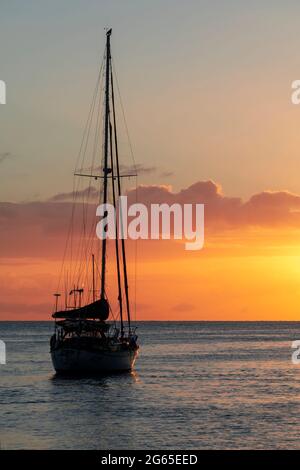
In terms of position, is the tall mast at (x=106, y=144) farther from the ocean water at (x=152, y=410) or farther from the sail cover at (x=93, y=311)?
the ocean water at (x=152, y=410)

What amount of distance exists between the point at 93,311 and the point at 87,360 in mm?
4212

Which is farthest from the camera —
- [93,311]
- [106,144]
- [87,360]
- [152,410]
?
[106,144]

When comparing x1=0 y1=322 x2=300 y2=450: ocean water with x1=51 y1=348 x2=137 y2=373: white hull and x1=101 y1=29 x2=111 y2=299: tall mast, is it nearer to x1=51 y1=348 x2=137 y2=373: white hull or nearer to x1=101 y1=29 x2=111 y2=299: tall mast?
x1=51 y1=348 x2=137 y2=373: white hull

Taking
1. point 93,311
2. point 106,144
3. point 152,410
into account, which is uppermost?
point 106,144

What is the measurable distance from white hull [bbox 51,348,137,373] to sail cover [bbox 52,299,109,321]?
290 centimetres

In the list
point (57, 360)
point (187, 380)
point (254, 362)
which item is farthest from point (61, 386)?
point (254, 362)

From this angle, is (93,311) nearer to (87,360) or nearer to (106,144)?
(87,360)

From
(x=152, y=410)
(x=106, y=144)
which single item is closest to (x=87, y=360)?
(x=152, y=410)

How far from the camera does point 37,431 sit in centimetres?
5275

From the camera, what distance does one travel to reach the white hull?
257ft

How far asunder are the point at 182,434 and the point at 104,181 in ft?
121

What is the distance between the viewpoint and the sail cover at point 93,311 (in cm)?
7925

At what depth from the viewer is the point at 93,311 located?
79.3 metres
